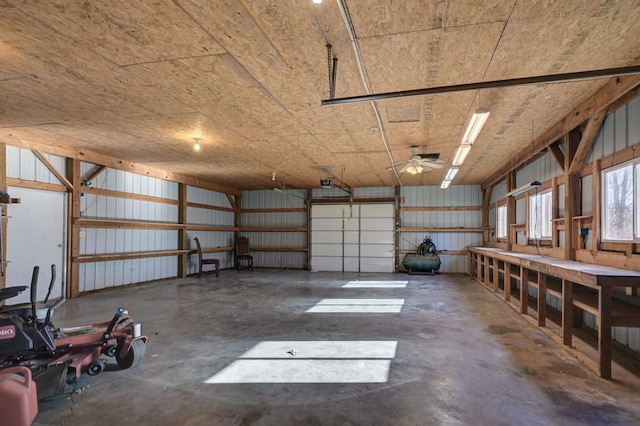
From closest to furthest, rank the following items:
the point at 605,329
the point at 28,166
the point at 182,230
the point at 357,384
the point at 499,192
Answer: the point at 357,384, the point at 605,329, the point at 28,166, the point at 499,192, the point at 182,230

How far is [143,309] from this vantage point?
5754 mm

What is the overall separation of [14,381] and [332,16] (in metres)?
3.21

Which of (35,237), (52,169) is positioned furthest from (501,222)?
(35,237)

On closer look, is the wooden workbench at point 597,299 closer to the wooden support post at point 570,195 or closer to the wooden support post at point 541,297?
the wooden support post at point 541,297

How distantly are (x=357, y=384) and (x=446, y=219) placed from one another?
366 inches

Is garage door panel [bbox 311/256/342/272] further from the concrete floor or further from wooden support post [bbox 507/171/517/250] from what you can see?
the concrete floor

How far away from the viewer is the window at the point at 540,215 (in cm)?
586

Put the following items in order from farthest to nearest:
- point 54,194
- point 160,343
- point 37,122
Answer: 1. point 54,194
2. point 37,122
3. point 160,343

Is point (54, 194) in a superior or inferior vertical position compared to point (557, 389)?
superior

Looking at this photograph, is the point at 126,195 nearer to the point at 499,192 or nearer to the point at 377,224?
the point at 377,224

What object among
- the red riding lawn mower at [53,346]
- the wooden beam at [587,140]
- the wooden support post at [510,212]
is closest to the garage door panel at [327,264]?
the wooden support post at [510,212]

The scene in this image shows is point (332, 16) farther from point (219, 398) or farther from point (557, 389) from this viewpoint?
point (557, 389)

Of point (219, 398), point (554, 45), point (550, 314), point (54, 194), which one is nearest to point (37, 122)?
point (54, 194)

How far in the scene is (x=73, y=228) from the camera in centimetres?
677
